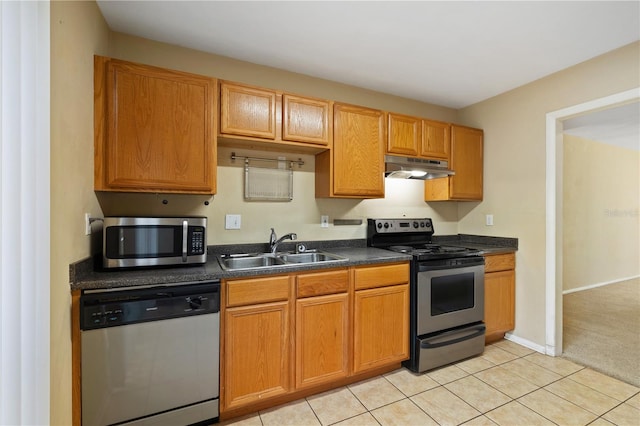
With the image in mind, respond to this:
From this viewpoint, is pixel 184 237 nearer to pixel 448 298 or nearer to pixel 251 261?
pixel 251 261

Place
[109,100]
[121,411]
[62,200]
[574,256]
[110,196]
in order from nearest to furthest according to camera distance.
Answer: [62,200]
[121,411]
[109,100]
[110,196]
[574,256]

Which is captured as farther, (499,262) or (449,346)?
(499,262)

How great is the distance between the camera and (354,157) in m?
2.54

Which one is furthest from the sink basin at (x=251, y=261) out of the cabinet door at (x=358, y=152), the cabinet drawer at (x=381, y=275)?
the cabinet door at (x=358, y=152)

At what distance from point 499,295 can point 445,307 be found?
787 mm

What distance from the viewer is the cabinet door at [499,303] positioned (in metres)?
2.78

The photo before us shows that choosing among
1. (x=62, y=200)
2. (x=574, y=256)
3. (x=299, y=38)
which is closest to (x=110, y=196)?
(x=62, y=200)

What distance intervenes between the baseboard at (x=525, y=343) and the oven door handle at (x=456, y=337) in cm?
59

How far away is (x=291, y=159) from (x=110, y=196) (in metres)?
1.40

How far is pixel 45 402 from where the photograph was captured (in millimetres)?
1086

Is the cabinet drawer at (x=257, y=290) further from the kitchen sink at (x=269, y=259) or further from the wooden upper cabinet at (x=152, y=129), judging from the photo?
the wooden upper cabinet at (x=152, y=129)

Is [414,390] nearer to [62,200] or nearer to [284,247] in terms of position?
[284,247]

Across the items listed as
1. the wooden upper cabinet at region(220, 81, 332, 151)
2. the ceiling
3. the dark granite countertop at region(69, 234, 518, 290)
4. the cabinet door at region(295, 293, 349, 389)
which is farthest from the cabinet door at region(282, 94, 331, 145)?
the cabinet door at region(295, 293, 349, 389)

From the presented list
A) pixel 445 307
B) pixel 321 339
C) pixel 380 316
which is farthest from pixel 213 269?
pixel 445 307
